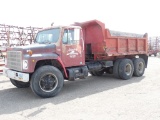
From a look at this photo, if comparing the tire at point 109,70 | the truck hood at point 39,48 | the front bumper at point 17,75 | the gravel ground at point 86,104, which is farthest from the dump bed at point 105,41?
the front bumper at point 17,75

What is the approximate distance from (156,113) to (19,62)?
4.32 m

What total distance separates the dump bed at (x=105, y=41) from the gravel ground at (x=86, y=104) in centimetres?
200

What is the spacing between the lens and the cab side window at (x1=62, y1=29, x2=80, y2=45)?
6.99 m

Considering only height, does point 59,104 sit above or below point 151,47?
below

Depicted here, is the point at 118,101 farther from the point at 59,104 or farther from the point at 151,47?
the point at 151,47

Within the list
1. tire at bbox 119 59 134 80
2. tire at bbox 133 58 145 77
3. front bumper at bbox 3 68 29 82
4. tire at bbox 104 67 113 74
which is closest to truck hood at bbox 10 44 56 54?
front bumper at bbox 3 68 29 82

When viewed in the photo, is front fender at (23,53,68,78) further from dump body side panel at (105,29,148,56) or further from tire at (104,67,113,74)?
tire at (104,67,113,74)

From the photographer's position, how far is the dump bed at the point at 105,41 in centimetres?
856

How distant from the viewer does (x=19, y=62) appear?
6352 millimetres

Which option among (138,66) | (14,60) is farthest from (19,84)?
(138,66)

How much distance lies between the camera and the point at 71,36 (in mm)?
7184

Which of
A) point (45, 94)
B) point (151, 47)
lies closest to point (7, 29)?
point (45, 94)

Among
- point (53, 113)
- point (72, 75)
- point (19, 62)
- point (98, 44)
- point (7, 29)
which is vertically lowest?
point (53, 113)

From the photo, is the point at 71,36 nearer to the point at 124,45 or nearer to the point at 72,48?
the point at 72,48
